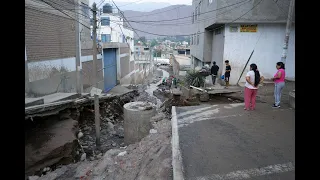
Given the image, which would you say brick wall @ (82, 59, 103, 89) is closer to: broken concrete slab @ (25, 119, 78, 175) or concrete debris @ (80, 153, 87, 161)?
broken concrete slab @ (25, 119, 78, 175)

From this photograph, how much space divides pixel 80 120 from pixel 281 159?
9.05 meters

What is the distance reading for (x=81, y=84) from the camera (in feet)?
49.5

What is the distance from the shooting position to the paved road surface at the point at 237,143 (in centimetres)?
411

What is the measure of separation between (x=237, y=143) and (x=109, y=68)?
17.3m

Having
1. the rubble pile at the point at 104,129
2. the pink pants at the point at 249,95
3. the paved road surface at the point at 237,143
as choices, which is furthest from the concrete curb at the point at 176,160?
the rubble pile at the point at 104,129

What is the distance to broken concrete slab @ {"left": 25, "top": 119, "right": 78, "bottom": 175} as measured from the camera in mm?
7164

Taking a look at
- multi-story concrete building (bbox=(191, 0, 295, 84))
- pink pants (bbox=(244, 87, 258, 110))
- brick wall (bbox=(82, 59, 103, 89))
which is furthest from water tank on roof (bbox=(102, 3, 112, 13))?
pink pants (bbox=(244, 87, 258, 110))

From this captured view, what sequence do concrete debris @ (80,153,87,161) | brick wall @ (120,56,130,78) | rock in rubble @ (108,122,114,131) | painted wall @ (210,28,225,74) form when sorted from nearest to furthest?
1. concrete debris @ (80,153,87,161)
2. rock in rubble @ (108,122,114,131)
3. painted wall @ (210,28,225,74)
4. brick wall @ (120,56,130,78)

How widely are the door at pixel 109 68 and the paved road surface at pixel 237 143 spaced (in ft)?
44.0

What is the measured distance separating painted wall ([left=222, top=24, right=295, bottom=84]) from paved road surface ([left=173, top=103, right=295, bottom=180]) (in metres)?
7.09

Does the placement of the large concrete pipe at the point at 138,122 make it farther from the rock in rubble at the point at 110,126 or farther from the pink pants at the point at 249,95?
the pink pants at the point at 249,95

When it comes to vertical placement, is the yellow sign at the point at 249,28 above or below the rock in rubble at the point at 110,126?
above

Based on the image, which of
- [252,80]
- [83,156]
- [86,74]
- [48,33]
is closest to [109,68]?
[86,74]

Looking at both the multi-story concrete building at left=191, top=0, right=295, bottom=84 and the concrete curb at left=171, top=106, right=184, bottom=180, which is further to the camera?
the multi-story concrete building at left=191, top=0, right=295, bottom=84
